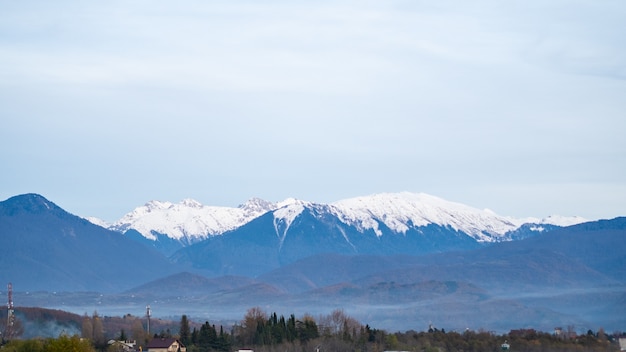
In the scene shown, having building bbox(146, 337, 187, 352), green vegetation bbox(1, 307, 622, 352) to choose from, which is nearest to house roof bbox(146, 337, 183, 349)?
building bbox(146, 337, 187, 352)

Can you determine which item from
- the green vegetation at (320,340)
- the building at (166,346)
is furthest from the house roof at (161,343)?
the green vegetation at (320,340)

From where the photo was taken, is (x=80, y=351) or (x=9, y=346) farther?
(x=9, y=346)

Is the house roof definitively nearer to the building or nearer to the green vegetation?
the building

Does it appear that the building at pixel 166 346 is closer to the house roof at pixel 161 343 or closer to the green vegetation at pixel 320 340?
the house roof at pixel 161 343

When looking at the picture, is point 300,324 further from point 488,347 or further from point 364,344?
point 488,347

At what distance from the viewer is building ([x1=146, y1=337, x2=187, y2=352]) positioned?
519 ft

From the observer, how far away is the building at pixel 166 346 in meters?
158

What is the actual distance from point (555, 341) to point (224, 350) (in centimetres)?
4732

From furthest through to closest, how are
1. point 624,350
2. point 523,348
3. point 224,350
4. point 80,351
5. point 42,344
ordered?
point 624,350, point 523,348, point 224,350, point 42,344, point 80,351

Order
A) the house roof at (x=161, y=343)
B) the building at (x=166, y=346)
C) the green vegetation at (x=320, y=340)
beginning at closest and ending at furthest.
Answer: the building at (x=166, y=346)
the house roof at (x=161, y=343)
the green vegetation at (x=320, y=340)

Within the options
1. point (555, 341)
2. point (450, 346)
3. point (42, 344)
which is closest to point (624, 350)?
point (555, 341)

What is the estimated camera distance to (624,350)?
190 meters

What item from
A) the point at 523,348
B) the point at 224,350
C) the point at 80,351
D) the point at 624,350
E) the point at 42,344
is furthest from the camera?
the point at 624,350

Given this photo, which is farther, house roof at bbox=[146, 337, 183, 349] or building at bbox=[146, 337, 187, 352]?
house roof at bbox=[146, 337, 183, 349]
